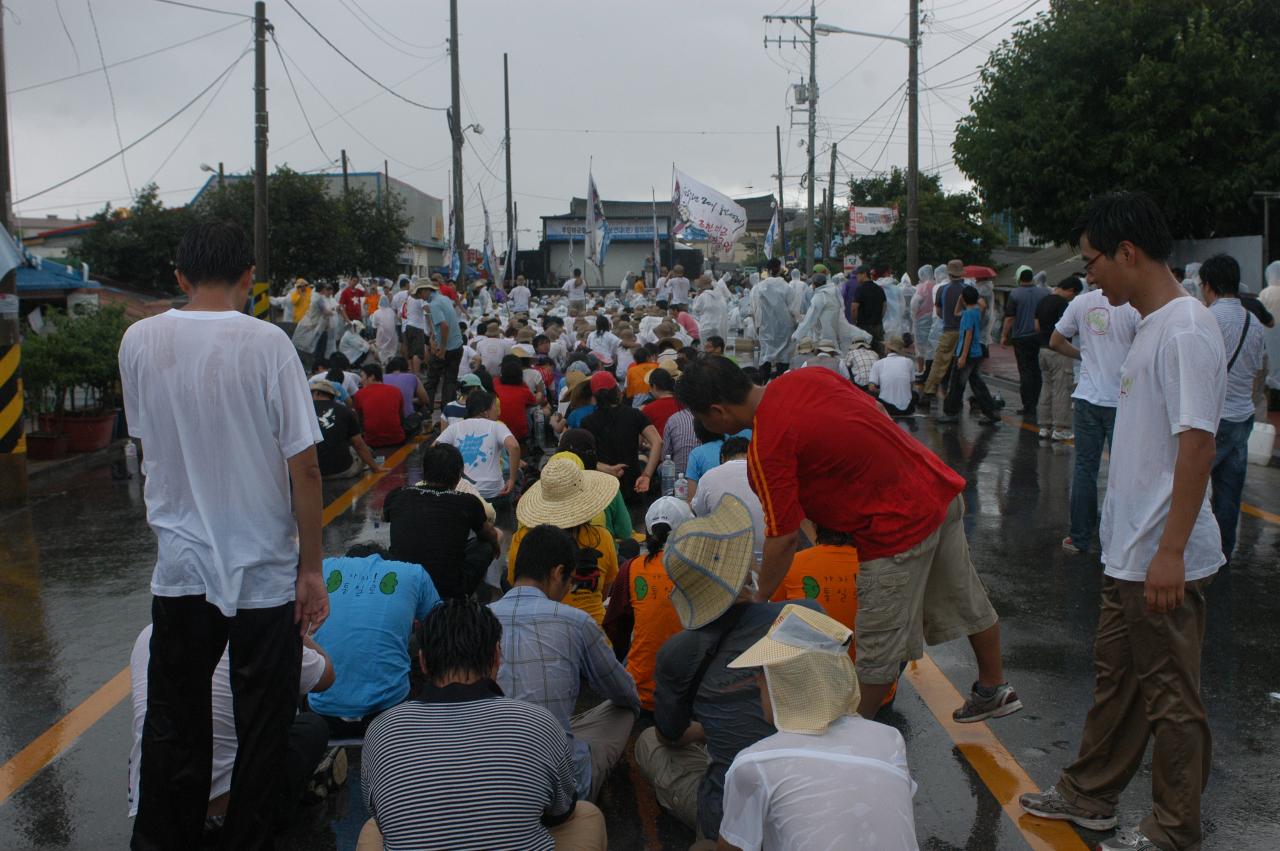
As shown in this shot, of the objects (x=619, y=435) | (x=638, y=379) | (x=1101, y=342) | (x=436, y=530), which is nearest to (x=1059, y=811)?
(x=436, y=530)

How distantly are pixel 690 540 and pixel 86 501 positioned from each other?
29.4 ft

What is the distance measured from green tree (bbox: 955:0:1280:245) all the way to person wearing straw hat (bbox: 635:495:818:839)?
19102 mm

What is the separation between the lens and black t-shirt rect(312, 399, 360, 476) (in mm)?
11008

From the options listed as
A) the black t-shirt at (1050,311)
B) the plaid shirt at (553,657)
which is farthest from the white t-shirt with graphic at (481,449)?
the black t-shirt at (1050,311)

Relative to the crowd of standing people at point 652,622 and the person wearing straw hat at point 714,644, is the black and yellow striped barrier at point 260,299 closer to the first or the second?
the crowd of standing people at point 652,622

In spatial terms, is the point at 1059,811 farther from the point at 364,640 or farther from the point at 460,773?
the point at 364,640

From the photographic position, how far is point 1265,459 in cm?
1111

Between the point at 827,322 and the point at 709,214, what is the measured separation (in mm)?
10127

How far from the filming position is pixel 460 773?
3.18m

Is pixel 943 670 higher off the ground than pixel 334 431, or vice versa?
pixel 334 431

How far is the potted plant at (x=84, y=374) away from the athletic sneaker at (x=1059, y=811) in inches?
439

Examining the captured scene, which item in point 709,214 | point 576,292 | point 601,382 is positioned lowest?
point 601,382

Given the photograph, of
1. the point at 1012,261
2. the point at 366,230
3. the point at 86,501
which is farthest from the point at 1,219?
the point at 1012,261

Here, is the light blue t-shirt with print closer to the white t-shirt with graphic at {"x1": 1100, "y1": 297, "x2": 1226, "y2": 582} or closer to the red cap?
the white t-shirt with graphic at {"x1": 1100, "y1": 297, "x2": 1226, "y2": 582}
